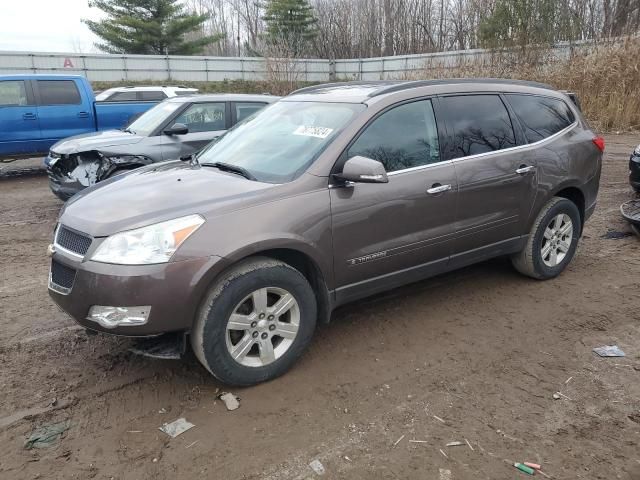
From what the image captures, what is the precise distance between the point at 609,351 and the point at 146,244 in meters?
3.20

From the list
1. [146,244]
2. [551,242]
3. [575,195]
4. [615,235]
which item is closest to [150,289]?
[146,244]

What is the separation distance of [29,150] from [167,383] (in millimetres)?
9016

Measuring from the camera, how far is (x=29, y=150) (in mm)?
10289

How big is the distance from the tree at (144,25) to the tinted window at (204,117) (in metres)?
30.5

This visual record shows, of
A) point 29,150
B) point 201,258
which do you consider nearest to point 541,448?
point 201,258

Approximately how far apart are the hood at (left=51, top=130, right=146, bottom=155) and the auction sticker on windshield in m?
4.35

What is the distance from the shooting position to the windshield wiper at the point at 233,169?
3431mm

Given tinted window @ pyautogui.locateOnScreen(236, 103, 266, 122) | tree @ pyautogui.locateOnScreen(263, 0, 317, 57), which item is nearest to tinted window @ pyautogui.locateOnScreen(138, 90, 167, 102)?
tinted window @ pyautogui.locateOnScreen(236, 103, 266, 122)

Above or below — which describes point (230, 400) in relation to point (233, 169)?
below

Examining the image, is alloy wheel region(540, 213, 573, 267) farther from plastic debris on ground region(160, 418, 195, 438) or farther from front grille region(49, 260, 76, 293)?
front grille region(49, 260, 76, 293)

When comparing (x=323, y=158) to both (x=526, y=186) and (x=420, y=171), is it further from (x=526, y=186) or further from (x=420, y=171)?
(x=526, y=186)

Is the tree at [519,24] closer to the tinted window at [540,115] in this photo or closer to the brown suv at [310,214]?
the tinted window at [540,115]

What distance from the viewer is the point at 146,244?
9.21ft

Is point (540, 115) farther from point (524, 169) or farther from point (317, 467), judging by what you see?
point (317, 467)
